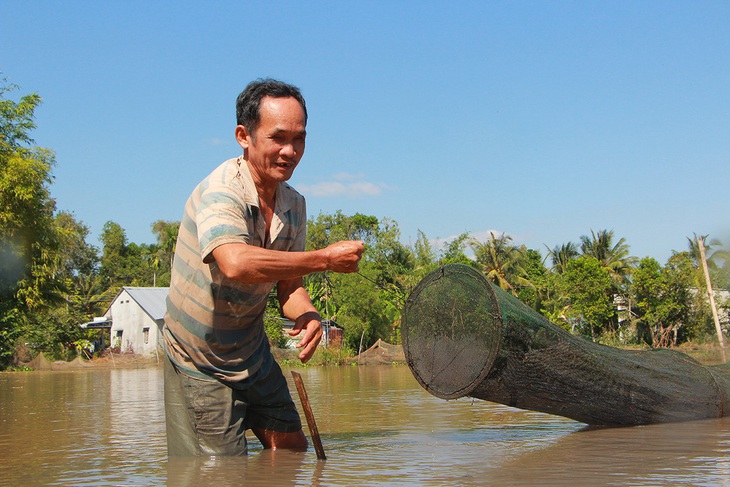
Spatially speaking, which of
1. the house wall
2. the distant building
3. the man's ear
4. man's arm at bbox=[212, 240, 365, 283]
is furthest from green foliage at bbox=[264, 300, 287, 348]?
man's arm at bbox=[212, 240, 365, 283]

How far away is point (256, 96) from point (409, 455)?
2263 mm

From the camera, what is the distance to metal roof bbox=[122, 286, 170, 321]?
38.8 m

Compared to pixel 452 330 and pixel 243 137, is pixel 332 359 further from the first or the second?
pixel 243 137

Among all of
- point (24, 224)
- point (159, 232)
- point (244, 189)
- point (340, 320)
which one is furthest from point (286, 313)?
point (159, 232)

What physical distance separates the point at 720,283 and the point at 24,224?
1126 inches

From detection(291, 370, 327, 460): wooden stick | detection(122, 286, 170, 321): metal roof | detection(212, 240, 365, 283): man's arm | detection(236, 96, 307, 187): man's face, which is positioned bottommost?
detection(291, 370, 327, 460): wooden stick

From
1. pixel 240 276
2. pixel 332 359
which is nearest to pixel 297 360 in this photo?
pixel 332 359

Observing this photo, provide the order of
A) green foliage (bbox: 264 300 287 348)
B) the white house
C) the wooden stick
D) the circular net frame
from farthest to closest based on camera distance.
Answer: the white house
green foliage (bbox: 264 300 287 348)
the circular net frame
the wooden stick

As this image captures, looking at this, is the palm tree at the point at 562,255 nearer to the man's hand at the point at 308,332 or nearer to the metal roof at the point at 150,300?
the metal roof at the point at 150,300

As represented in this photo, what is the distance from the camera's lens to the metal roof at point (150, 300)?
127 feet

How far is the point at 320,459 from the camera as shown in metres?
3.81

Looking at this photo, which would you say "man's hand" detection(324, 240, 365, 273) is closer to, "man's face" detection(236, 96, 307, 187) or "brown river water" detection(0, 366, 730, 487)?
"man's face" detection(236, 96, 307, 187)

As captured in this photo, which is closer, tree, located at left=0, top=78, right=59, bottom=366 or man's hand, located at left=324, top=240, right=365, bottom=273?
man's hand, located at left=324, top=240, right=365, bottom=273

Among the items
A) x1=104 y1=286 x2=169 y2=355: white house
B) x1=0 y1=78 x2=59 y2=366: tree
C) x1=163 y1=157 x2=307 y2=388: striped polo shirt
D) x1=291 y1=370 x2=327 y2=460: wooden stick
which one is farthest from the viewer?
x1=104 y1=286 x2=169 y2=355: white house
